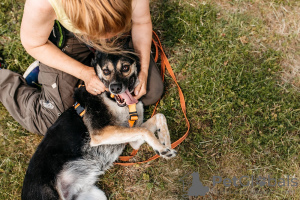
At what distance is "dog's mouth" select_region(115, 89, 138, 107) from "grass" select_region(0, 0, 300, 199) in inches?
29.8

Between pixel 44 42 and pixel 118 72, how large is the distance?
1.02m

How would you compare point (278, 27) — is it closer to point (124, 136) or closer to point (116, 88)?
point (116, 88)

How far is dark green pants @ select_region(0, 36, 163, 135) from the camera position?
363cm

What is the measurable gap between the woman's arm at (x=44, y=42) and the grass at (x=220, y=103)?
1.30 m

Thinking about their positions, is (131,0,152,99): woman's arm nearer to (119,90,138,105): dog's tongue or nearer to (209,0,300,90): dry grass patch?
(119,90,138,105): dog's tongue

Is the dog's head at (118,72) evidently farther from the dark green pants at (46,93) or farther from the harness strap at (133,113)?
the dark green pants at (46,93)

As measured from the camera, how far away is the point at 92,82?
127 inches

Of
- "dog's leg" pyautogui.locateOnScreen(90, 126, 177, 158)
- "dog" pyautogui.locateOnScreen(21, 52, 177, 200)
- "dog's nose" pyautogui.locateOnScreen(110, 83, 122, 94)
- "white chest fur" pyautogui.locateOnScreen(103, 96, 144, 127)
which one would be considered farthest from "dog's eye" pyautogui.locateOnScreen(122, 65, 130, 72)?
"dog's leg" pyautogui.locateOnScreen(90, 126, 177, 158)

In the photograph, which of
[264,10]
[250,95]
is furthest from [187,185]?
[264,10]

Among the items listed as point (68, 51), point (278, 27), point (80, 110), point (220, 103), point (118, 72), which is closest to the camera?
point (118, 72)

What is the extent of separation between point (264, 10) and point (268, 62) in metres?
1.03

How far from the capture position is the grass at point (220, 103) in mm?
3672

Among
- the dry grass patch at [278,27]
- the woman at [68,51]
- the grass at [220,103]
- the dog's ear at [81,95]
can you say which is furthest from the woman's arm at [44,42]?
the dry grass patch at [278,27]

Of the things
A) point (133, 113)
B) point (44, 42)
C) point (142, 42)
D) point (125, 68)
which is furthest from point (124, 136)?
point (44, 42)
